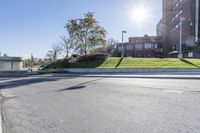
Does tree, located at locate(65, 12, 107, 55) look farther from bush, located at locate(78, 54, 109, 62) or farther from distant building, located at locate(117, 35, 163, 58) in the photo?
distant building, located at locate(117, 35, 163, 58)

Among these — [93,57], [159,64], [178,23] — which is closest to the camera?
[159,64]

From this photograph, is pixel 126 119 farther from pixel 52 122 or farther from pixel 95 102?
pixel 95 102

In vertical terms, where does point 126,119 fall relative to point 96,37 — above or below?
below

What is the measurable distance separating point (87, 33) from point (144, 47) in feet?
114

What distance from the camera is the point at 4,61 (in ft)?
205

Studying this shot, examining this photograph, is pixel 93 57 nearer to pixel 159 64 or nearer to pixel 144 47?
pixel 159 64

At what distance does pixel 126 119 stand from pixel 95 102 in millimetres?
3593

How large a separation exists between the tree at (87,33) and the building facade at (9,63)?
51.5ft

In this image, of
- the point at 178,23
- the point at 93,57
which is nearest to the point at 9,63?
the point at 93,57

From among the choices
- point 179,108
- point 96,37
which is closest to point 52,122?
point 179,108

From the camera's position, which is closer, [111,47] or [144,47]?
[144,47]

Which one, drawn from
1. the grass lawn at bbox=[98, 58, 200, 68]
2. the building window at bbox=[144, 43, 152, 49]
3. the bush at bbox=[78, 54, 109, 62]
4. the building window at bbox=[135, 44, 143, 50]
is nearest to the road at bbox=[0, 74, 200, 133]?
the grass lawn at bbox=[98, 58, 200, 68]

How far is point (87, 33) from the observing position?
5591 cm

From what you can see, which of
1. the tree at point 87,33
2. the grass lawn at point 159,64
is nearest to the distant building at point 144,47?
the tree at point 87,33
